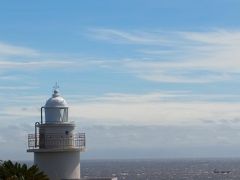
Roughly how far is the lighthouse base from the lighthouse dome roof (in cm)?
185

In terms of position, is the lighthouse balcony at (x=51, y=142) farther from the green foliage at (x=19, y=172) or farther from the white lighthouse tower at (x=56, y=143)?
the green foliage at (x=19, y=172)

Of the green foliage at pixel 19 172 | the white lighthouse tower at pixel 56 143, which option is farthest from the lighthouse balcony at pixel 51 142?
the green foliage at pixel 19 172

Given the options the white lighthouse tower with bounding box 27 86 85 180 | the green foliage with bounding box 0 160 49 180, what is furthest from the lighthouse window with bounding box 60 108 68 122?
the green foliage with bounding box 0 160 49 180

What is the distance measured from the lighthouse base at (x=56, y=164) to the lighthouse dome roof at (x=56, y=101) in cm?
185

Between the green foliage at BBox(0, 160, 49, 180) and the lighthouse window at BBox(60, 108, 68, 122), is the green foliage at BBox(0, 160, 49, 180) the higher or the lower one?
the lower one

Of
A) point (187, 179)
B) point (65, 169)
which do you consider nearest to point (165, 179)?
point (187, 179)

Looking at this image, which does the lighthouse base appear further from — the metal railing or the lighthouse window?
the lighthouse window

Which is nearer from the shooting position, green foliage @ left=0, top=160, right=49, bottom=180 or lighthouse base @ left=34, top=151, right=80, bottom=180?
green foliage @ left=0, top=160, right=49, bottom=180

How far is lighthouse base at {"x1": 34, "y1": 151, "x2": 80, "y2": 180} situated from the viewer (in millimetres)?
26328

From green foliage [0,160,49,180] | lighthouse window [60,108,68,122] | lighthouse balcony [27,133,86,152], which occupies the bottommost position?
green foliage [0,160,49,180]

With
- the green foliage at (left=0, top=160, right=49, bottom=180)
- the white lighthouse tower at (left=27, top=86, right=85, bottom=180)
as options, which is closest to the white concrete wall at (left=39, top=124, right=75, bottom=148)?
the white lighthouse tower at (left=27, top=86, right=85, bottom=180)

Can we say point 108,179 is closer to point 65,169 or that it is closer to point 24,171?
point 65,169

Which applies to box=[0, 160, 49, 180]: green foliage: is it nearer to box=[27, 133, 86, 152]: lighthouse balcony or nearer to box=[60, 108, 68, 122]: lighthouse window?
box=[27, 133, 86, 152]: lighthouse balcony

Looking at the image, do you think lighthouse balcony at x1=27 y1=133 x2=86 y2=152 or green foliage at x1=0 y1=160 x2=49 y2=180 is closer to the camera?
green foliage at x1=0 y1=160 x2=49 y2=180
